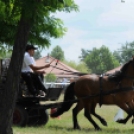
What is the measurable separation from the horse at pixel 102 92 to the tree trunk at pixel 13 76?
4117 millimetres

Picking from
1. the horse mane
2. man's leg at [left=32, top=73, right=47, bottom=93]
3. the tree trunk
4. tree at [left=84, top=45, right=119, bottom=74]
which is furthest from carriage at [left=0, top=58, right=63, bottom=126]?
tree at [left=84, top=45, right=119, bottom=74]

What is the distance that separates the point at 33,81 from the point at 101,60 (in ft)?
305

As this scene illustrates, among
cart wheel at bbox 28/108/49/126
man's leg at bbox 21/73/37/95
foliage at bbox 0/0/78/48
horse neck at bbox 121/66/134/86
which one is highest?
foliage at bbox 0/0/78/48

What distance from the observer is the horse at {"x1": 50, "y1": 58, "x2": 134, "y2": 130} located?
11023 mm

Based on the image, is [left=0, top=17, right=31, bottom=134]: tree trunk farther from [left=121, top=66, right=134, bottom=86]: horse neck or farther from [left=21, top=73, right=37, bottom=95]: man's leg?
[left=121, top=66, right=134, bottom=86]: horse neck

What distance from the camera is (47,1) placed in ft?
24.4

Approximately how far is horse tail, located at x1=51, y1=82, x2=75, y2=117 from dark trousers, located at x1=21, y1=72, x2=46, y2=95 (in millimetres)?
877

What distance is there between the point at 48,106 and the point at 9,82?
428 centimetres

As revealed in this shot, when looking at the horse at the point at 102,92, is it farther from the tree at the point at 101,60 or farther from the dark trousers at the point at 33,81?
the tree at the point at 101,60

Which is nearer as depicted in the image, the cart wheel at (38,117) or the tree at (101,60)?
the cart wheel at (38,117)

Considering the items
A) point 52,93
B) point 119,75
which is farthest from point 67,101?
point 119,75

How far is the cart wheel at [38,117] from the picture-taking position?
38.7 ft

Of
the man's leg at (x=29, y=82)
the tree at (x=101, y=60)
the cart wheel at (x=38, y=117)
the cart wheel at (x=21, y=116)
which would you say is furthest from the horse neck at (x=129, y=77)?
the tree at (x=101, y=60)

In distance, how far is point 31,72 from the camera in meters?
11.1
